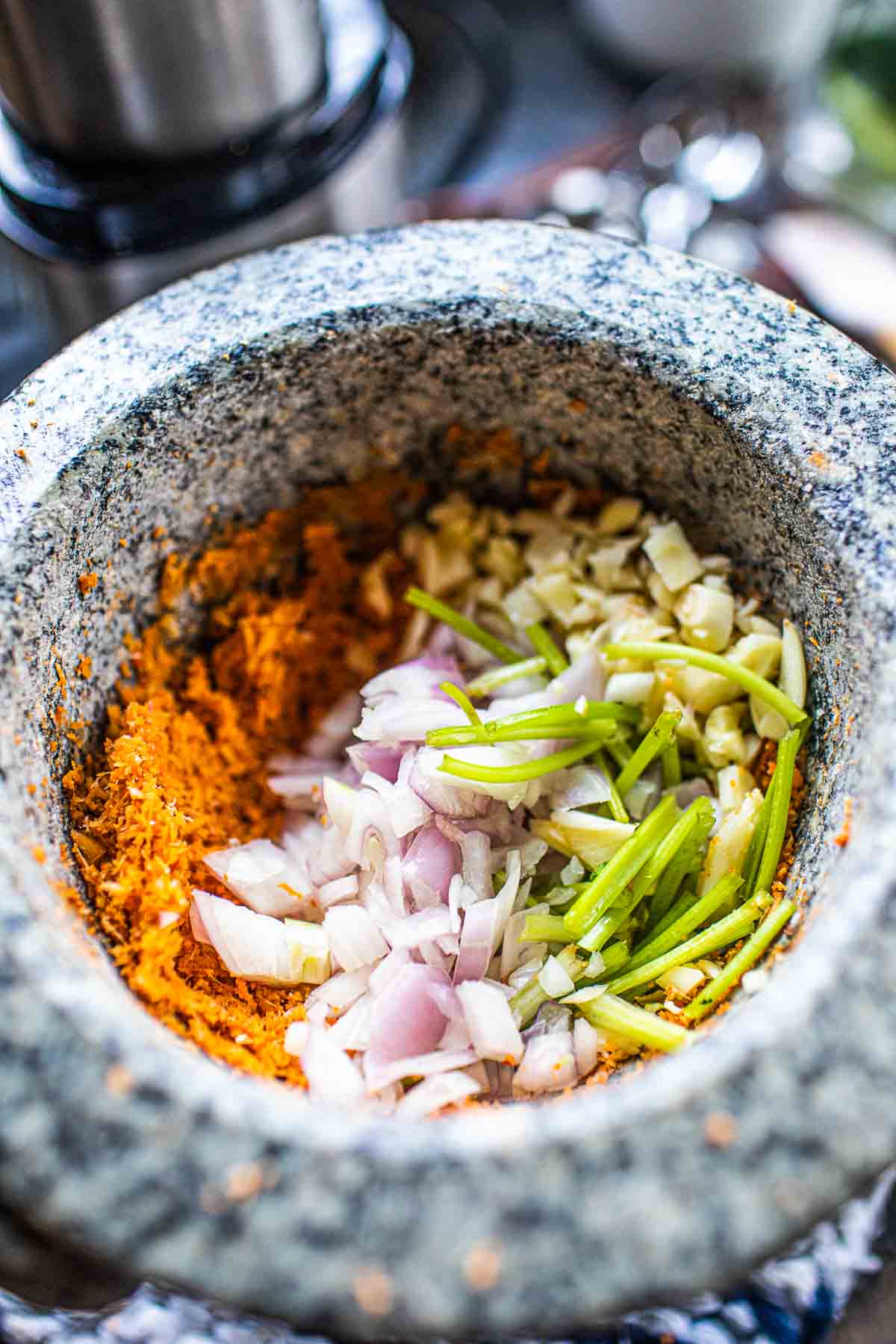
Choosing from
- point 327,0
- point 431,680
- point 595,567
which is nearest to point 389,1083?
point 431,680

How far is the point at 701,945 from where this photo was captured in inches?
29.9

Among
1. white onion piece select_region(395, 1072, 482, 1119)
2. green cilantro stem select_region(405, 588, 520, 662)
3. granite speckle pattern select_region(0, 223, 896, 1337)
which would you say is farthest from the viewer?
Answer: green cilantro stem select_region(405, 588, 520, 662)

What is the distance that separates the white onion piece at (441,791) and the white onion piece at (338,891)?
8cm

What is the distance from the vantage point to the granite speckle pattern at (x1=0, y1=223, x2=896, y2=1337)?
55 cm

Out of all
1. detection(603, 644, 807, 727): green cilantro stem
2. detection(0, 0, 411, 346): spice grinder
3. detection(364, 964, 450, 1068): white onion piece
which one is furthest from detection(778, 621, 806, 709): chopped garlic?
detection(0, 0, 411, 346): spice grinder

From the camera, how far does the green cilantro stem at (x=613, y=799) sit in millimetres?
809

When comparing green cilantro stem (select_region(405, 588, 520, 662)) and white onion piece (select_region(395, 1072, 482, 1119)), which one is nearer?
white onion piece (select_region(395, 1072, 482, 1119))

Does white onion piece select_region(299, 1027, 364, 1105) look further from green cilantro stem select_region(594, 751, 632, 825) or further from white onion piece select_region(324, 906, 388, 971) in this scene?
green cilantro stem select_region(594, 751, 632, 825)

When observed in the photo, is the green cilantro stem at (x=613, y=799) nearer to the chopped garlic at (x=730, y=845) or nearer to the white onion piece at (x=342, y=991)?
the chopped garlic at (x=730, y=845)

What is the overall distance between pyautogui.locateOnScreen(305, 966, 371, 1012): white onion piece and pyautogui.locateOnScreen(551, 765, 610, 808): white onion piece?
18cm

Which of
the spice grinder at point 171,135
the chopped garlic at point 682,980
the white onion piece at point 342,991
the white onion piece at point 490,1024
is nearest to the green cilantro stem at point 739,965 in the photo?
the chopped garlic at point 682,980

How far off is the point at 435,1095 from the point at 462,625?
37cm

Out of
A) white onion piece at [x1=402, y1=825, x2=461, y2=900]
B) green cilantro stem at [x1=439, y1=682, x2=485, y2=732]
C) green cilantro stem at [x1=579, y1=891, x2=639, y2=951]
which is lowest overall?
green cilantro stem at [x1=579, y1=891, x2=639, y2=951]

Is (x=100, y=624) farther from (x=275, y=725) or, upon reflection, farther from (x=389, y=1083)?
(x=389, y=1083)
